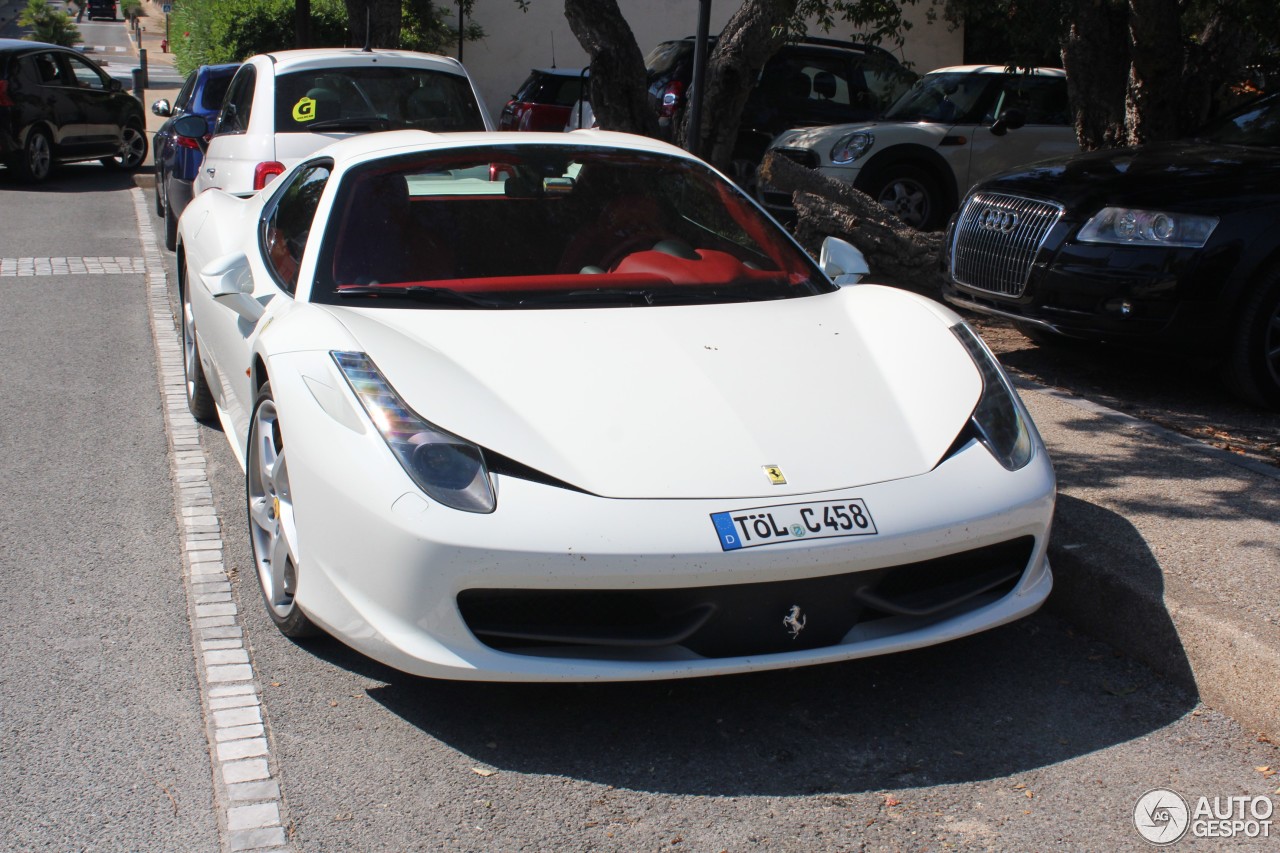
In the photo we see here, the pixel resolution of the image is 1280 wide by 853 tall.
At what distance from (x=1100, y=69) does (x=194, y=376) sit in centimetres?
655

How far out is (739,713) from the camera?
3.42 meters

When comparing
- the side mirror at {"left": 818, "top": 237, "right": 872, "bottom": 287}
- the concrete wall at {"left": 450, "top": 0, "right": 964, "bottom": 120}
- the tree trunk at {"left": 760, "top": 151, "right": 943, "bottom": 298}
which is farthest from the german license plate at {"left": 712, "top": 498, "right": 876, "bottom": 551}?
the concrete wall at {"left": 450, "top": 0, "right": 964, "bottom": 120}

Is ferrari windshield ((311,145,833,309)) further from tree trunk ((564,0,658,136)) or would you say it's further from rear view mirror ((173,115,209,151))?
tree trunk ((564,0,658,136))

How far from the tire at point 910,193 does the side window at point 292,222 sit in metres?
7.17

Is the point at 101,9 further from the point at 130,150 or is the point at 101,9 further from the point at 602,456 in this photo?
the point at 602,456

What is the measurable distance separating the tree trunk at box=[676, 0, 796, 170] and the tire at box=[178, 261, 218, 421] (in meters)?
4.37

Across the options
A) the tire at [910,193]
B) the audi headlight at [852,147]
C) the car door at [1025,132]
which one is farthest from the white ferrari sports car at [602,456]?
the car door at [1025,132]

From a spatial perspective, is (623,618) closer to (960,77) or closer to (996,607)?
(996,607)

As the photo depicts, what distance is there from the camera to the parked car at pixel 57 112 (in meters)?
15.5

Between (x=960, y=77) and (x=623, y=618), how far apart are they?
10174 mm

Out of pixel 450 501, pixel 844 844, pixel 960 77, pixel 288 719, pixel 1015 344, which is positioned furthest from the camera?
pixel 960 77

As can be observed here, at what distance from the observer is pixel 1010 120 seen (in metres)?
10.7

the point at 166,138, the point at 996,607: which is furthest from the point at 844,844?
the point at 166,138

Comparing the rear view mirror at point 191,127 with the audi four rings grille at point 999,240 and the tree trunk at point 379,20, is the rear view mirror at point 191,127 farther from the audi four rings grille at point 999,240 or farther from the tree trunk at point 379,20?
the tree trunk at point 379,20
